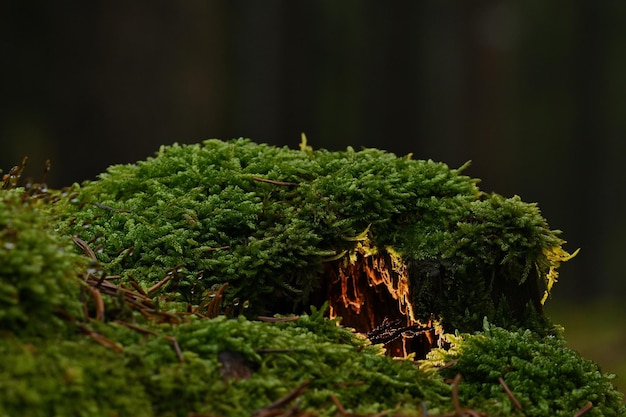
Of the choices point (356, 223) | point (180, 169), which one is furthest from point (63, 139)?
point (356, 223)

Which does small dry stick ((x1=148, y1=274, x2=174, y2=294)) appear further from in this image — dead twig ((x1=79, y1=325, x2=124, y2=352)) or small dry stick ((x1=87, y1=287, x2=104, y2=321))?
dead twig ((x1=79, y1=325, x2=124, y2=352))

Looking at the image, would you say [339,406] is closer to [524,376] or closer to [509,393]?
[509,393]

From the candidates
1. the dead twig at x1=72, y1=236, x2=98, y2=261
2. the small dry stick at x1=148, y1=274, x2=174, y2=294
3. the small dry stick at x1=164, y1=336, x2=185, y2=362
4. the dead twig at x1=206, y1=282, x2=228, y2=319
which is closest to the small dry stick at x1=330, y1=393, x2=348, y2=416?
the small dry stick at x1=164, y1=336, x2=185, y2=362

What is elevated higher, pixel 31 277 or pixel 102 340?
pixel 31 277

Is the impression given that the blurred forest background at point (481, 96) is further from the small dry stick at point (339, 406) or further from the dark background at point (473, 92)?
the small dry stick at point (339, 406)

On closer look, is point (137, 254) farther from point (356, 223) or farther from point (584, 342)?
point (584, 342)

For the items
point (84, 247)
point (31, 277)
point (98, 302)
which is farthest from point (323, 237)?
point (31, 277)

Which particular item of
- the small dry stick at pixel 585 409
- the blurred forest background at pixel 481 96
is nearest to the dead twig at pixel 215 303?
the small dry stick at pixel 585 409
